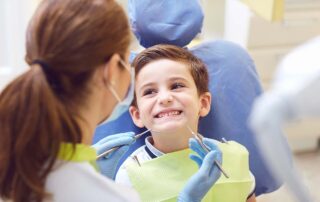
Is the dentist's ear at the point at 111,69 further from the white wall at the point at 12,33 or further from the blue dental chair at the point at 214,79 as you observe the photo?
the white wall at the point at 12,33

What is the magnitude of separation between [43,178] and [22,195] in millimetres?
50

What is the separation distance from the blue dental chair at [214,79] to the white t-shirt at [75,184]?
638 mm

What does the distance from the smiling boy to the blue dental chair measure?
4.8 inches

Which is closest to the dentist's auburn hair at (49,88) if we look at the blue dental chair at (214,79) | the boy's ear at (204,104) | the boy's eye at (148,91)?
the boy's eye at (148,91)

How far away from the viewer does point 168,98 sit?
146 centimetres

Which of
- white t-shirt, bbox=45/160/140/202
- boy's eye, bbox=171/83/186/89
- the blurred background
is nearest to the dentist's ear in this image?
white t-shirt, bbox=45/160/140/202

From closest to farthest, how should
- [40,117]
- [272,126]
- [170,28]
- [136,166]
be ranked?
[272,126] → [40,117] → [136,166] → [170,28]

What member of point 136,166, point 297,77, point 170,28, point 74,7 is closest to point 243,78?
point 170,28

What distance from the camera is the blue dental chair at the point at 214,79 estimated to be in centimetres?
174

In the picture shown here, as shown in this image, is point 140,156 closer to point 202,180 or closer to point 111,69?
point 202,180

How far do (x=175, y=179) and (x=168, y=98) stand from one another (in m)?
0.22

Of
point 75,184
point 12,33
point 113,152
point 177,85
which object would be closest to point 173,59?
point 177,85

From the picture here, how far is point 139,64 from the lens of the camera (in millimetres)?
1578

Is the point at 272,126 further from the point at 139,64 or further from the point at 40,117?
the point at 139,64
